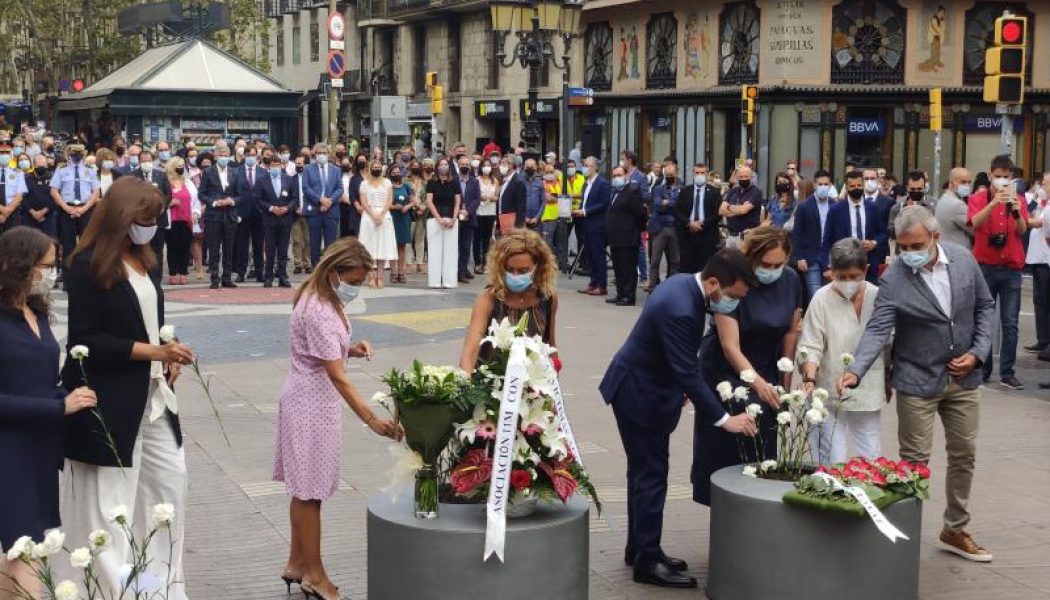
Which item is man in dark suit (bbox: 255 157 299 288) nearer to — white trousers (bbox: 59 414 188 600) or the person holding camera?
the person holding camera

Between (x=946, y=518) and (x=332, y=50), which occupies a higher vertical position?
(x=332, y=50)

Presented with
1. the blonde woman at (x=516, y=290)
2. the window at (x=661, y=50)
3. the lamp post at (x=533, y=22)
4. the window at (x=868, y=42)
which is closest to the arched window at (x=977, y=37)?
the window at (x=868, y=42)

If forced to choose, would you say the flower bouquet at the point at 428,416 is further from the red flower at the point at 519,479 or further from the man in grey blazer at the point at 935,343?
the man in grey blazer at the point at 935,343

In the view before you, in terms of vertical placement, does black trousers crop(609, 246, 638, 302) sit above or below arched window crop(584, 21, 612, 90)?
below

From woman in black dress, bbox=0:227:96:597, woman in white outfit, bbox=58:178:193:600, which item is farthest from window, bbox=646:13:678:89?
woman in black dress, bbox=0:227:96:597

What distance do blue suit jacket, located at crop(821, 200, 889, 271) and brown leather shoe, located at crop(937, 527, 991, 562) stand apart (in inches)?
293

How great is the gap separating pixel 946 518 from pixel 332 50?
85.7ft

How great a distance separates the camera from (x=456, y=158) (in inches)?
934

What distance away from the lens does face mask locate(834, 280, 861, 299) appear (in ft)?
25.0

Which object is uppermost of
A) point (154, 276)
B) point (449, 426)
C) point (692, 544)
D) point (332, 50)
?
point (332, 50)

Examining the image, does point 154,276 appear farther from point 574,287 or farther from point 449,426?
point 574,287

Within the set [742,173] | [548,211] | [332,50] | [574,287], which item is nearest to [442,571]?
[742,173]

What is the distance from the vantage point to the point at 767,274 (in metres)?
7.34

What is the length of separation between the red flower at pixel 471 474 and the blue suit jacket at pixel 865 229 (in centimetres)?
976
